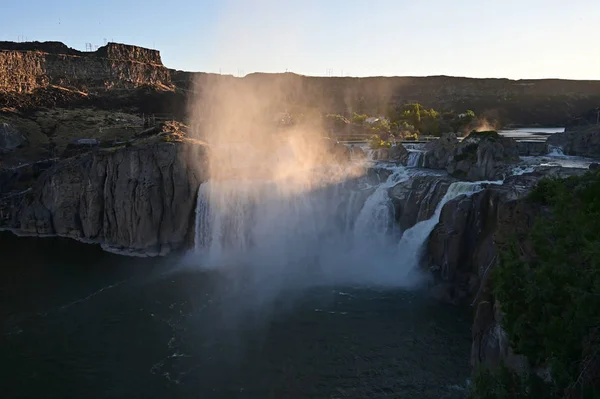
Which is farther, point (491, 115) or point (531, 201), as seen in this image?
point (491, 115)

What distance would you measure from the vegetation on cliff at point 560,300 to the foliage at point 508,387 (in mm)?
27

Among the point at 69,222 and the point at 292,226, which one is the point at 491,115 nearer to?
the point at 292,226

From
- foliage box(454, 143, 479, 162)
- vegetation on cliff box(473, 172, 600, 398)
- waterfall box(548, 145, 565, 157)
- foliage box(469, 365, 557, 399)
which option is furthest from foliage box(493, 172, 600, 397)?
waterfall box(548, 145, 565, 157)

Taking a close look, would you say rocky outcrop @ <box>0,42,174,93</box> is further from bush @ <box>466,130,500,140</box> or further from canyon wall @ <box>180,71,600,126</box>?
bush @ <box>466,130,500,140</box>

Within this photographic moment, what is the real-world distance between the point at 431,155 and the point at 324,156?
33.0 feet

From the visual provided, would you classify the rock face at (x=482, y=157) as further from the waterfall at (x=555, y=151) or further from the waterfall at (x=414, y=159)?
the waterfall at (x=555, y=151)

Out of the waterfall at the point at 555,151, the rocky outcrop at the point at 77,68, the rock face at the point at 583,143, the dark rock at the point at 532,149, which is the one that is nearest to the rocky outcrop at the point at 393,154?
the dark rock at the point at 532,149

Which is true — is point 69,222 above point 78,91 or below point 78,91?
below

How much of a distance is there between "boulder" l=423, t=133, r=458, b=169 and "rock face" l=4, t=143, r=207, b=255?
20.6 m

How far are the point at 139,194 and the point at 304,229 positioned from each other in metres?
14.4

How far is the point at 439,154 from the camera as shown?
45188 mm

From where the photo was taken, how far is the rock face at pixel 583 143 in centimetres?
5253

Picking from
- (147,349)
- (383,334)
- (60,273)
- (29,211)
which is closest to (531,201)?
(383,334)

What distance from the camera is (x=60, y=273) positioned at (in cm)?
3669
